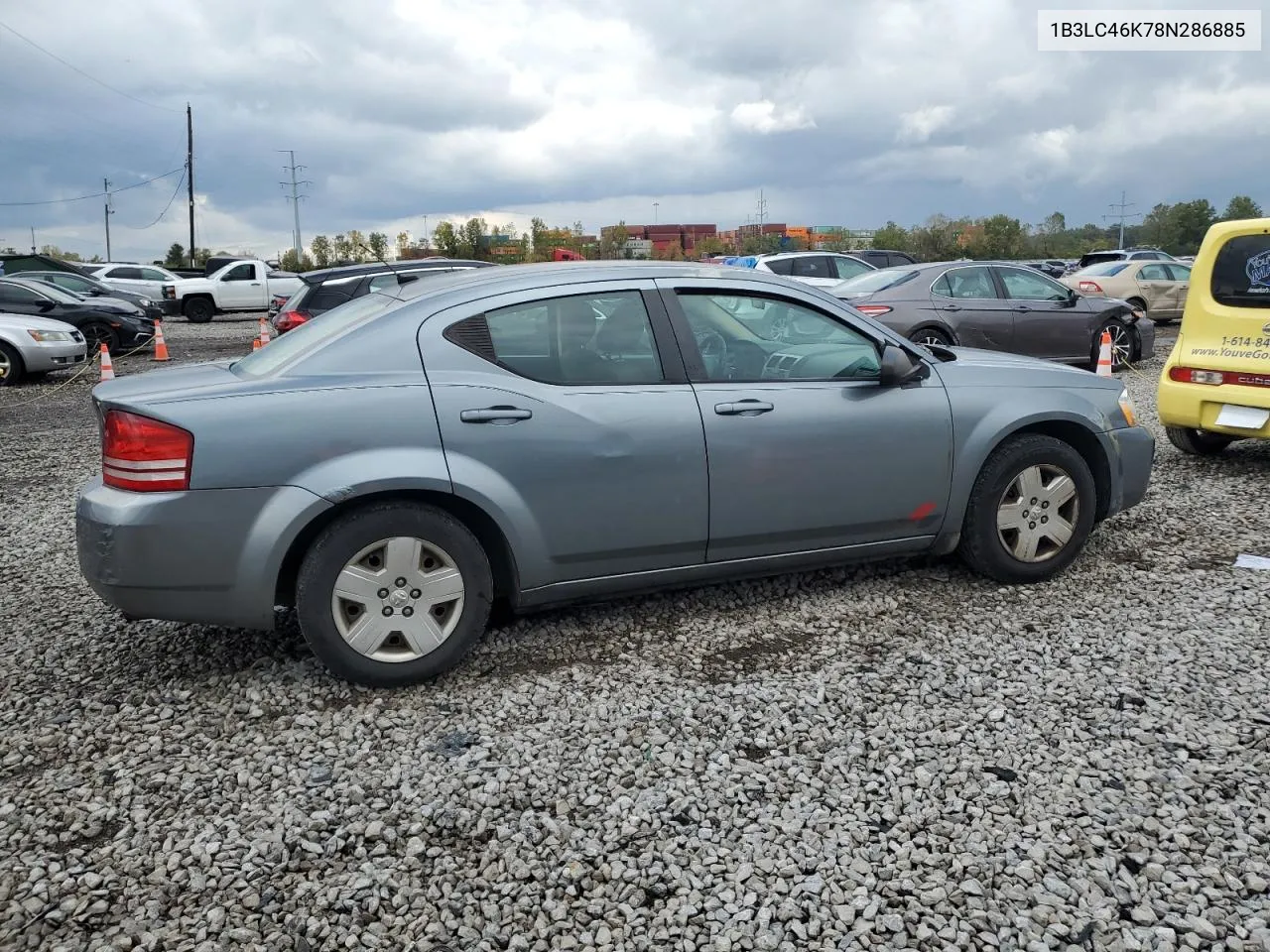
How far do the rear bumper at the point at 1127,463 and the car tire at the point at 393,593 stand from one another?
10.5 ft

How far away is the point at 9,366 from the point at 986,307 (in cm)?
1303

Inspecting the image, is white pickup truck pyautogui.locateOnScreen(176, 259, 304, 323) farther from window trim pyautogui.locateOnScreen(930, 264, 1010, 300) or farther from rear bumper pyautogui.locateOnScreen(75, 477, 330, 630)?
rear bumper pyautogui.locateOnScreen(75, 477, 330, 630)

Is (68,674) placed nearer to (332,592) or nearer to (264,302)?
(332,592)

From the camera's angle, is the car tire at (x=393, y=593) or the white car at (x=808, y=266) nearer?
the car tire at (x=393, y=593)

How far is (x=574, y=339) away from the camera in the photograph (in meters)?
4.02

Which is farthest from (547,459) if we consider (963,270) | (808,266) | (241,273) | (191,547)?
(241,273)

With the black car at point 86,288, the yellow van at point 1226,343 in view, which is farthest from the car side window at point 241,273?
the yellow van at point 1226,343

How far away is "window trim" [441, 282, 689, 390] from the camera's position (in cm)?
388

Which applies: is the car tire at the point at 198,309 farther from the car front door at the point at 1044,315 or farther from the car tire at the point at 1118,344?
the car tire at the point at 1118,344

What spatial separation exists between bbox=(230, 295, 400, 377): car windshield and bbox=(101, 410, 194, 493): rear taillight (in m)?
0.47

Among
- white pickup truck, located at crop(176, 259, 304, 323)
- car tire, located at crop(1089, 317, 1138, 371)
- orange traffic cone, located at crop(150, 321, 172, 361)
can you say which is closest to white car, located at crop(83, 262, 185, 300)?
white pickup truck, located at crop(176, 259, 304, 323)

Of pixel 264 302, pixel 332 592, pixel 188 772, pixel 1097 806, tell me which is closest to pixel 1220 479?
pixel 1097 806

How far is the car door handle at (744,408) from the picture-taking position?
4094mm

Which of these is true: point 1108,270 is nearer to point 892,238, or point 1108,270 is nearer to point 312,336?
point 312,336
